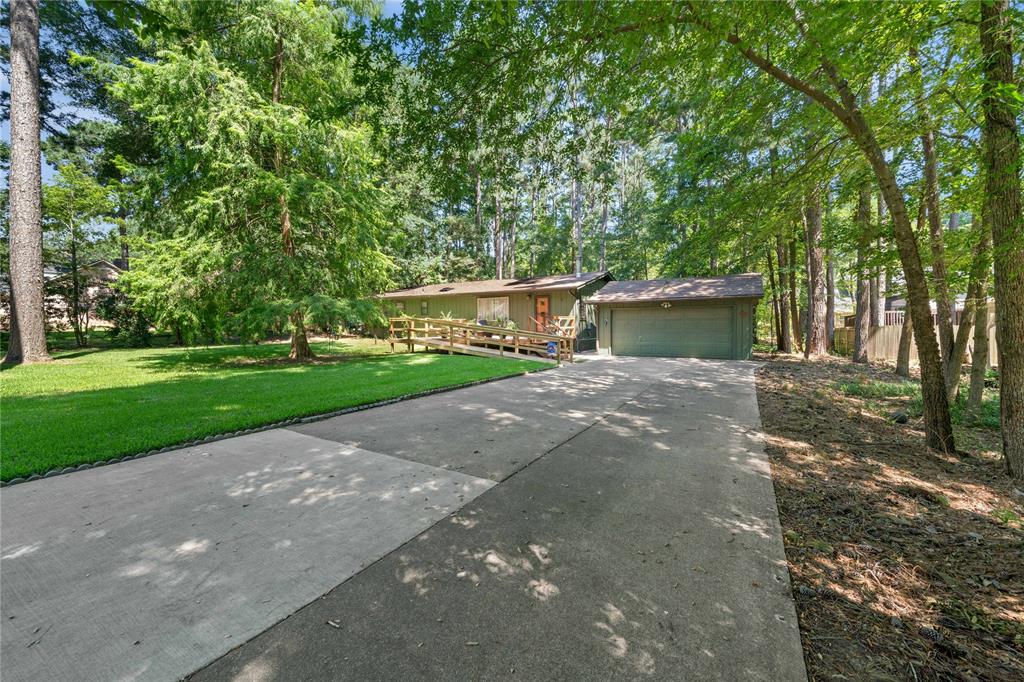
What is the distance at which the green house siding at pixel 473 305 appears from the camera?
16.9 metres

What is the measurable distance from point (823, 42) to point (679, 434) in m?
4.22

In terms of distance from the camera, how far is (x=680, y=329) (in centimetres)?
1478

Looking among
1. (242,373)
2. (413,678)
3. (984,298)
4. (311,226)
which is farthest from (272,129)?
(984,298)

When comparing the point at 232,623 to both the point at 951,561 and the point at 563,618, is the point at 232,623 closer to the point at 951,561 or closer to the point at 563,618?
the point at 563,618

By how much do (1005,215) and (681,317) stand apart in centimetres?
1123

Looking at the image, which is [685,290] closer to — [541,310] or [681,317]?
[681,317]

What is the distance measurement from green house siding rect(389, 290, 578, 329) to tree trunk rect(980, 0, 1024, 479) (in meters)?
13.1

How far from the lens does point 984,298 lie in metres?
5.91

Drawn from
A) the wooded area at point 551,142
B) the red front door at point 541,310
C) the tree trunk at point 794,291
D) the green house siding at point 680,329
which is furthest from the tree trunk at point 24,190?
the tree trunk at point 794,291

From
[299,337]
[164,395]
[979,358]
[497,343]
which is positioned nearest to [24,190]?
[299,337]

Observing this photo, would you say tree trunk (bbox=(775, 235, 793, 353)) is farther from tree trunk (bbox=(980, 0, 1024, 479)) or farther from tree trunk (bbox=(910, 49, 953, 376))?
tree trunk (bbox=(980, 0, 1024, 479))

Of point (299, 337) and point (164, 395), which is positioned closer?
point (164, 395)

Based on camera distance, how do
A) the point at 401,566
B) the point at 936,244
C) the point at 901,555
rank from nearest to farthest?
the point at 401,566 → the point at 901,555 → the point at 936,244

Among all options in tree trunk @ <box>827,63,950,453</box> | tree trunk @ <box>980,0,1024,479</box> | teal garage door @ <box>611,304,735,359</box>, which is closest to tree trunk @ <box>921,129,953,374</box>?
tree trunk @ <box>827,63,950,453</box>
